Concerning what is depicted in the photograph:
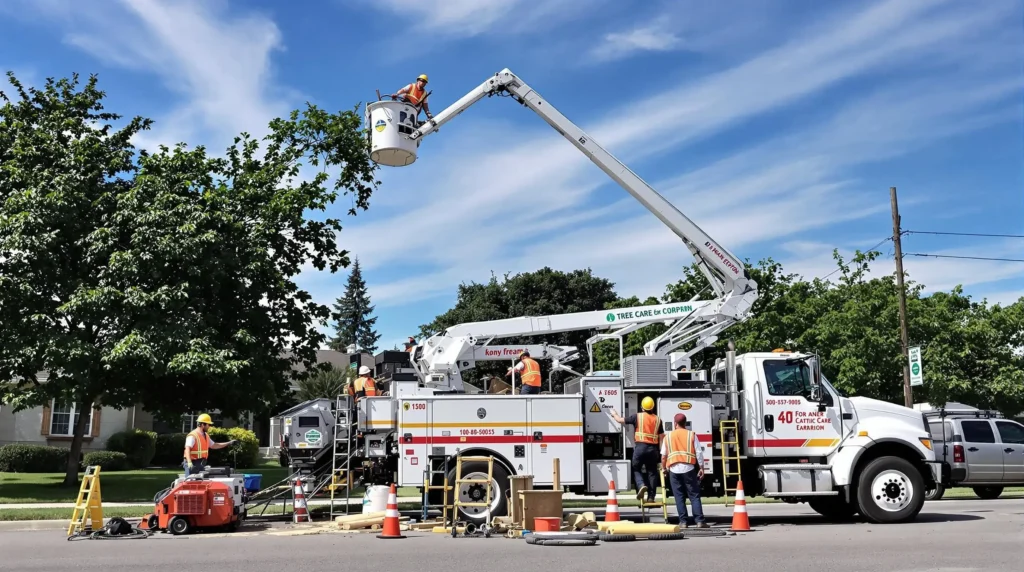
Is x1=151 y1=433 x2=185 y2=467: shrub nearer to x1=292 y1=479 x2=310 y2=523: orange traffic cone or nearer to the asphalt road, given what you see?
x1=292 y1=479 x2=310 y2=523: orange traffic cone

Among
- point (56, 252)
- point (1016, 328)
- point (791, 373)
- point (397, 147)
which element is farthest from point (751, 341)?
point (56, 252)

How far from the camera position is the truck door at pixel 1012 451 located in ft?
63.4

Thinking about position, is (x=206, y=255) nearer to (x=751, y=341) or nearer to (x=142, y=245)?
(x=142, y=245)

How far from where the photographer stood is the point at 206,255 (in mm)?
20938

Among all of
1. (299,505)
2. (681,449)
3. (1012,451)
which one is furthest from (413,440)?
(1012,451)

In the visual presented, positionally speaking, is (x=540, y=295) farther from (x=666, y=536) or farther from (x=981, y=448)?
(x=666, y=536)

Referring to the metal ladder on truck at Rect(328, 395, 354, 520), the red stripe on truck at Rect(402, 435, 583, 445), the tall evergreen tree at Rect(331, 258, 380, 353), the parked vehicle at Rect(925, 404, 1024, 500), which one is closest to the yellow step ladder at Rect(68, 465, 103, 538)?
the metal ladder on truck at Rect(328, 395, 354, 520)

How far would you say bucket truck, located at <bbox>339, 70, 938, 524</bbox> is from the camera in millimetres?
12984

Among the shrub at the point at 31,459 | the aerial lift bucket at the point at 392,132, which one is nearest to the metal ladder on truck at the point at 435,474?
the aerial lift bucket at the point at 392,132

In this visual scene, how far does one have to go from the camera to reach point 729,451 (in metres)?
13.3

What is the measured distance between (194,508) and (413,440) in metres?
3.22

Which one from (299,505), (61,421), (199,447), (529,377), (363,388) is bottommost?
(299,505)

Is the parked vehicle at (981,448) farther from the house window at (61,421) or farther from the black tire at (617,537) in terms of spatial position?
the house window at (61,421)

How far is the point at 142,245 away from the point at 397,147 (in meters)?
9.25
